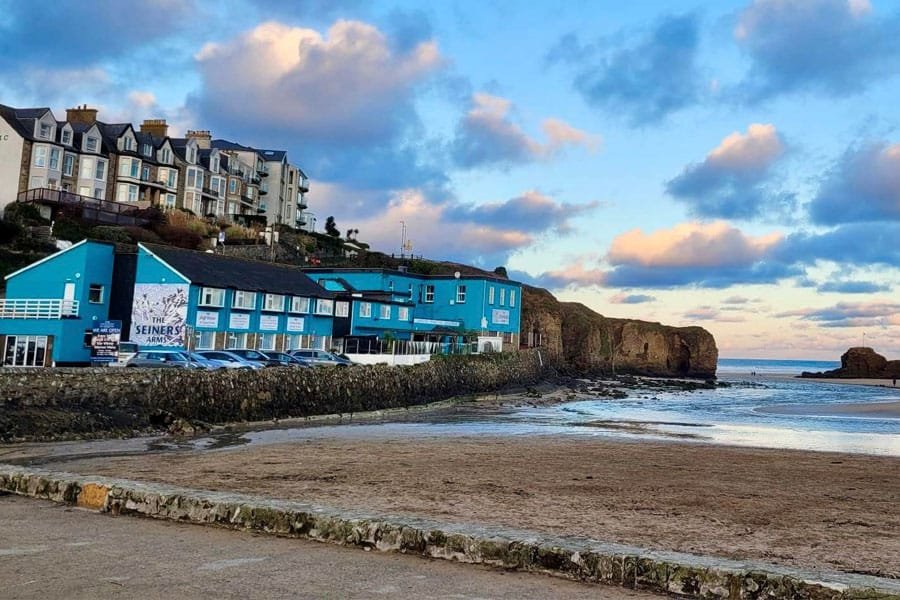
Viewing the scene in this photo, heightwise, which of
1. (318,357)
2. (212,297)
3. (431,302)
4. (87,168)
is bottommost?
(318,357)

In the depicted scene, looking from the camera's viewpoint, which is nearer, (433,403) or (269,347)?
(433,403)

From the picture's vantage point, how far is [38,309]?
141ft

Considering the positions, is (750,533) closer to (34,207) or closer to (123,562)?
(123,562)

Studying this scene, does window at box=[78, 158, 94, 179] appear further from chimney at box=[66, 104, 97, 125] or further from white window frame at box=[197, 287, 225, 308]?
white window frame at box=[197, 287, 225, 308]

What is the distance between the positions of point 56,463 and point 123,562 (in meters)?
12.2

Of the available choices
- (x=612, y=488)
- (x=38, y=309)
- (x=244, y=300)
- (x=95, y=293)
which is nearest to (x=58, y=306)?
(x=38, y=309)

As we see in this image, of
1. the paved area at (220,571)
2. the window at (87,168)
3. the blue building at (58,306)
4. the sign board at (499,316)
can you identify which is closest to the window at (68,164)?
the window at (87,168)

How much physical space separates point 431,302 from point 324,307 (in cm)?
1724

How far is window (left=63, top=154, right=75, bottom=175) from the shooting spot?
265 ft

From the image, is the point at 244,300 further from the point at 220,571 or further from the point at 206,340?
the point at 220,571

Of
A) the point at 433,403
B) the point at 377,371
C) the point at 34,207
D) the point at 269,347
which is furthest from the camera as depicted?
the point at 34,207

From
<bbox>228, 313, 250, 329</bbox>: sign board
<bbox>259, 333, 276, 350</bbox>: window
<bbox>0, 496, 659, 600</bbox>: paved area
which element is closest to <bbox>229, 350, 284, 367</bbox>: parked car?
<bbox>228, 313, 250, 329</bbox>: sign board

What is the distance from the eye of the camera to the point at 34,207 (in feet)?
234

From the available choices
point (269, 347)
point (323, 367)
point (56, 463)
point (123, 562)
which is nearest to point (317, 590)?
Answer: point (123, 562)
